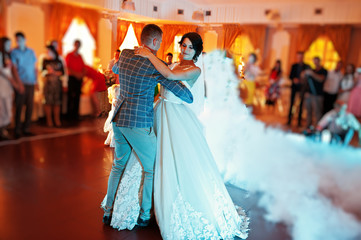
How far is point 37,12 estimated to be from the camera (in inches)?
316

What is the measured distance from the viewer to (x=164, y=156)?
7.84 ft

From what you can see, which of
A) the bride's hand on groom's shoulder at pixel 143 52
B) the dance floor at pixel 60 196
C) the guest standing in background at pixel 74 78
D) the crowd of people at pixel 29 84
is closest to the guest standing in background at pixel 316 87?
the dance floor at pixel 60 196

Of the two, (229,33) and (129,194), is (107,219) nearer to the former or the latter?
(129,194)

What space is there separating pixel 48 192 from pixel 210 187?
5.81 ft

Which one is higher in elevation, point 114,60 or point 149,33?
point 149,33

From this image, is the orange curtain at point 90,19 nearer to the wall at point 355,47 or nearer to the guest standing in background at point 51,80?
the guest standing in background at point 51,80

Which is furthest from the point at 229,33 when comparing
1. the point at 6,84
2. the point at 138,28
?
the point at 6,84

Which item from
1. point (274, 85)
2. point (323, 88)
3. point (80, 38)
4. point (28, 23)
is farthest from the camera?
point (80, 38)

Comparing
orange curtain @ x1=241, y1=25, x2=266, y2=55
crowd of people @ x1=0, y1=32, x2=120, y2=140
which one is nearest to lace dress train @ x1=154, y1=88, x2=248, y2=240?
crowd of people @ x1=0, y1=32, x2=120, y2=140

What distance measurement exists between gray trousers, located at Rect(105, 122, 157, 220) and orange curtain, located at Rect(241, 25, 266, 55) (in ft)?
34.3

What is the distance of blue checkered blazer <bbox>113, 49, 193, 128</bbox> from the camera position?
2.20 m

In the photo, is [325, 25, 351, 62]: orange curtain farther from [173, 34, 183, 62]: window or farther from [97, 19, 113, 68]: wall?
[97, 19, 113, 68]: wall

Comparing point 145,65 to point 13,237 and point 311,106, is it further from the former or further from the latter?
point 311,106

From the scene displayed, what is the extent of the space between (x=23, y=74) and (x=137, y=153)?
3.71 m
